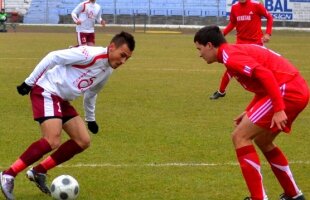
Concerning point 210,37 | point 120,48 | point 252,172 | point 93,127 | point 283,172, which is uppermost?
point 210,37

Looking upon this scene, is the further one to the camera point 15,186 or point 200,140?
point 200,140

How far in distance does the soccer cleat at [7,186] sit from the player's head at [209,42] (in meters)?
2.24

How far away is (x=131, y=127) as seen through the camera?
11102 millimetres

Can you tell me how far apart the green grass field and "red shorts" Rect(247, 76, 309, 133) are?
1.18m

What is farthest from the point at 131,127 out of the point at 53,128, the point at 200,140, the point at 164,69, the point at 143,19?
the point at 143,19

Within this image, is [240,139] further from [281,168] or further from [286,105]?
[281,168]

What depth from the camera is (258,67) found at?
237 inches

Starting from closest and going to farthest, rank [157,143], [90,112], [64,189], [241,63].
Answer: [241,63] → [64,189] → [157,143] → [90,112]

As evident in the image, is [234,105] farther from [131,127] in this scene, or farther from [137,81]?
[137,81]

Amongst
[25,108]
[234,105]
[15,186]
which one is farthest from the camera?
[234,105]

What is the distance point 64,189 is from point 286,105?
88.9 inches

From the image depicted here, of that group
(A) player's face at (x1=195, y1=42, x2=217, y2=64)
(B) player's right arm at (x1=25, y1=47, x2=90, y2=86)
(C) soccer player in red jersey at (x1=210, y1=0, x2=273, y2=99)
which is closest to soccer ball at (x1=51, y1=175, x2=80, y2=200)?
(B) player's right arm at (x1=25, y1=47, x2=90, y2=86)

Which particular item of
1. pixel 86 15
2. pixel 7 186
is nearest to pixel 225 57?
pixel 7 186

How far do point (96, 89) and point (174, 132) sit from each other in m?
3.31
